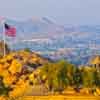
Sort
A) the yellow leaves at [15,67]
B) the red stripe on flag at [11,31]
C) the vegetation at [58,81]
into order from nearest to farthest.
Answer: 1. the vegetation at [58,81]
2. the yellow leaves at [15,67]
3. the red stripe on flag at [11,31]

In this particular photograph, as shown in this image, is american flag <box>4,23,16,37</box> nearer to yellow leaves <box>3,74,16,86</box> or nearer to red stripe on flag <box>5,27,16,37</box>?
red stripe on flag <box>5,27,16,37</box>

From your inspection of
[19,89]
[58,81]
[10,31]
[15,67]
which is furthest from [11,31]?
[58,81]

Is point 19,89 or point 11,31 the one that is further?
point 11,31

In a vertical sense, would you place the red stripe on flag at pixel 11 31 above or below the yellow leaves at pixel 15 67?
above

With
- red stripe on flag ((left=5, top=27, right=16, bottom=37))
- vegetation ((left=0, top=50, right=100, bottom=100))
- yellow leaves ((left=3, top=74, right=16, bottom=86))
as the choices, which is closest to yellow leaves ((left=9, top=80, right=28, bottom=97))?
vegetation ((left=0, top=50, right=100, bottom=100))

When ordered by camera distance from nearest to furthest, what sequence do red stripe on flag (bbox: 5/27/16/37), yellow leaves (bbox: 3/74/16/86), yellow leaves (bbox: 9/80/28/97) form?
yellow leaves (bbox: 9/80/28/97), yellow leaves (bbox: 3/74/16/86), red stripe on flag (bbox: 5/27/16/37)

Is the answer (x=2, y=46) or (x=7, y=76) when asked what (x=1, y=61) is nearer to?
(x=7, y=76)

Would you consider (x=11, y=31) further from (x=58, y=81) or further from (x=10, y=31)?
(x=58, y=81)

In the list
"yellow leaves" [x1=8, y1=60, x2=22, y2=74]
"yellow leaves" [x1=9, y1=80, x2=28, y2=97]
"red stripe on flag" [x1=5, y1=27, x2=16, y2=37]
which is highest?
"red stripe on flag" [x1=5, y1=27, x2=16, y2=37]

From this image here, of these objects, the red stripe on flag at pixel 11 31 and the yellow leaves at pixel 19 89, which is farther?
the red stripe on flag at pixel 11 31

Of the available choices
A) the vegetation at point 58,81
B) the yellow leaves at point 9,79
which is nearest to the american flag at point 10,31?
the yellow leaves at point 9,79

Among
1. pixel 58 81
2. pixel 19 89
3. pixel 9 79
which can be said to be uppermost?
pixel 58 81

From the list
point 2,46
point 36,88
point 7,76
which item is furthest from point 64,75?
point 2,46

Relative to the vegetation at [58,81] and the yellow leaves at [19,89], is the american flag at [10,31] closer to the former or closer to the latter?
the vegetation at [58,81]
